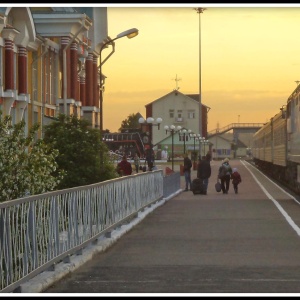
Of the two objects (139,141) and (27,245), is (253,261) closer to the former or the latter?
(27,245)

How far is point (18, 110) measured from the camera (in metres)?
36.0

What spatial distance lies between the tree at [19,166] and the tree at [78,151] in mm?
8541

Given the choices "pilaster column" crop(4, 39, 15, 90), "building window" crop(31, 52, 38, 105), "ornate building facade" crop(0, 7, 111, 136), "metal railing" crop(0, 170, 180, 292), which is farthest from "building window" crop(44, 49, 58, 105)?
"metal railing" crop(0, 170, 180, 292)

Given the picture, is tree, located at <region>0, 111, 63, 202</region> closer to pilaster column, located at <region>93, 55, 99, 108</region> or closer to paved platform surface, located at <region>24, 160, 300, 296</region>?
paved platform surface, located at <region>24, 160, 300, 296</region>

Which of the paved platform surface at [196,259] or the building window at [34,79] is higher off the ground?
the building window at [34,79]

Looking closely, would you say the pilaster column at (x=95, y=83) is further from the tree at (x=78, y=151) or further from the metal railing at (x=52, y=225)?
the metal railing at (x=52, y=225)

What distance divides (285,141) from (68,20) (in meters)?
10.4

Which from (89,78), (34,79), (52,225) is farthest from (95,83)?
(52,225)

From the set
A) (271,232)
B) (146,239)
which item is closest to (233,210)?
(271,232)

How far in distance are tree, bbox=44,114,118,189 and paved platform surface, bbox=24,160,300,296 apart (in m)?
1.70

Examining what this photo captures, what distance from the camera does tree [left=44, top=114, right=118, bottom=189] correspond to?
956 inches

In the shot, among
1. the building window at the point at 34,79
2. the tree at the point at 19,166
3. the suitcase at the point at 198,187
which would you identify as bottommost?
the suitcase at the point at 198,187

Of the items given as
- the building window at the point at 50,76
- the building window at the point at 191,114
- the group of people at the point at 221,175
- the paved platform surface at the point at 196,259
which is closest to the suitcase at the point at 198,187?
the group of people at the point at 221,175

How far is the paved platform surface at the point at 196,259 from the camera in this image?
12.6 m
